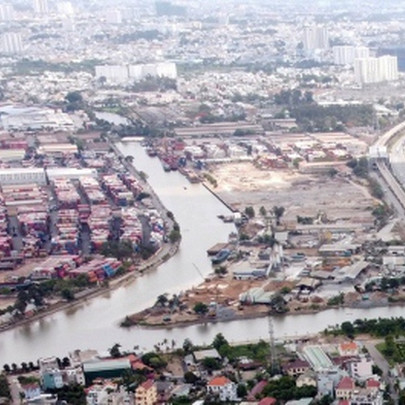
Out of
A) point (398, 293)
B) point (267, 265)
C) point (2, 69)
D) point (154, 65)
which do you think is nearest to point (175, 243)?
point (267, 265)

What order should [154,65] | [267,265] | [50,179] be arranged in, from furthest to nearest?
[154,65]
[50,179]
[267,265]

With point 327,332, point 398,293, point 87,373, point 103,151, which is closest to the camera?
point 87,373

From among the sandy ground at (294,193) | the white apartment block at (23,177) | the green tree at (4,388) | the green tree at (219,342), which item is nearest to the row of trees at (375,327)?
the green tree at (219,342)

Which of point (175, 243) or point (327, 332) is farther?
point (175, 243)

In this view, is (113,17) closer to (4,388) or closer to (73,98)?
(73,98)

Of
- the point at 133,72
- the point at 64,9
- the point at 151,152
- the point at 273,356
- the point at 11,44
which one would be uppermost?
the point at 64,9

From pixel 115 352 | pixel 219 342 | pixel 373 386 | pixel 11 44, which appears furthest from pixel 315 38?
pixel 373 386

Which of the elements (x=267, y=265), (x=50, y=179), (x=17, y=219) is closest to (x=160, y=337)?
(x=267, y=265)

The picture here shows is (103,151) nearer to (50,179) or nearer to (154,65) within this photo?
(50,179)
